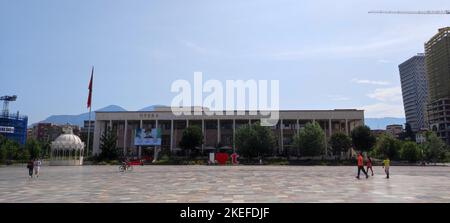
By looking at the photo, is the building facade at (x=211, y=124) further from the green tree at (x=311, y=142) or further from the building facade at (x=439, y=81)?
the building facade at (x=439, y=81)

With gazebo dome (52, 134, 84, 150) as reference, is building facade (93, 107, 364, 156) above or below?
above

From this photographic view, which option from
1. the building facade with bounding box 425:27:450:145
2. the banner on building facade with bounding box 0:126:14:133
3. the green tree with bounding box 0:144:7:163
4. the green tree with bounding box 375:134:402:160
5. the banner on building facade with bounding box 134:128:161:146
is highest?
the building facade with bounding box 425:27:450:145

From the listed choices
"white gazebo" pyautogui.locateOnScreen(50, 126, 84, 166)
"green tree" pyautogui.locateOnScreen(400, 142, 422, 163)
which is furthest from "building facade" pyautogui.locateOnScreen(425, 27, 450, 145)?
"white gazebo" pyautogui.locateOnScreen(50, 126, 84, 166)

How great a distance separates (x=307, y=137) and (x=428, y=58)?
4129 inches

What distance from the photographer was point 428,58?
137m

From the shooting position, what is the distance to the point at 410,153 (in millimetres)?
61781

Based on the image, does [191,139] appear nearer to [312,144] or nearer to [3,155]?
[312,144]

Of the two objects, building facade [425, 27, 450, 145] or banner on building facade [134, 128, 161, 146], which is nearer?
banner on building facade [134, 128, 161, 146]

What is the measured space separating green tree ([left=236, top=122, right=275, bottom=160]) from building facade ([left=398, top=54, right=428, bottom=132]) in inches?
5360

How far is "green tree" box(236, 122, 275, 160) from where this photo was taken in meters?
63.1

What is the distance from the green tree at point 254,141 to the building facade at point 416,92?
447 feet

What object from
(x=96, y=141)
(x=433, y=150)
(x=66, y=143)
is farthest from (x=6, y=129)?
(x=433, y=150)

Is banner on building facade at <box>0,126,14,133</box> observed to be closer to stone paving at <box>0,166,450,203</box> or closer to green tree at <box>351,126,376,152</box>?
stone paving at <box>0,166,450,203</box>
